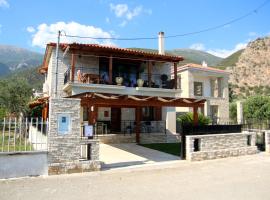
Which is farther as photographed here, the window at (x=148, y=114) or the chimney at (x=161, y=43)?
the chimney at (x=161, y=43)

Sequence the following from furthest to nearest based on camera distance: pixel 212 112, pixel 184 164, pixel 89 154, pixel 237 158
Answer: pixel 212 112 < pixel 237 158 < pixel 184 164 < pixel 89 154

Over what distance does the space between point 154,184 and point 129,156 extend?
541 cm

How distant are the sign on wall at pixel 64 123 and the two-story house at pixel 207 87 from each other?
19.8 meters

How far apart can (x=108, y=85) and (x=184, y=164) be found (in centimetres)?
815

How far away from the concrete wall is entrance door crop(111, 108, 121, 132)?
11115 millimetres

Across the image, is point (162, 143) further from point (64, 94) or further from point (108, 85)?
point (64, 94)

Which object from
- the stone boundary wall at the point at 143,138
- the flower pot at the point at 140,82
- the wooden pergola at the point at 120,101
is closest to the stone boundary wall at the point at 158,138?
the stone boundary wall at the point at 143,138

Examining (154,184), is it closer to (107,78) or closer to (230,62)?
(107,78)

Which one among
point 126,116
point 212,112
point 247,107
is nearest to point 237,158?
point 126,116

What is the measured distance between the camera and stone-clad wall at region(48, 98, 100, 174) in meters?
9.67

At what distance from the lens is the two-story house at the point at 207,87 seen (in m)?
29.0

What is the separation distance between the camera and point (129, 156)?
13.7m

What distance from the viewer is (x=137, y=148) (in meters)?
16.2

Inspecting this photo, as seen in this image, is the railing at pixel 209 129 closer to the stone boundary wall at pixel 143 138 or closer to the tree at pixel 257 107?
the stone boundary wall at pixel 143 138
